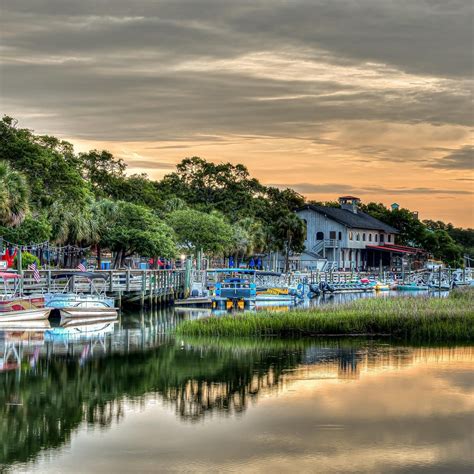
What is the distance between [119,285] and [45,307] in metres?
13.1

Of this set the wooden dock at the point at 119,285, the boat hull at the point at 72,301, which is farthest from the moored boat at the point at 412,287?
the boat hull at the point at 72,301

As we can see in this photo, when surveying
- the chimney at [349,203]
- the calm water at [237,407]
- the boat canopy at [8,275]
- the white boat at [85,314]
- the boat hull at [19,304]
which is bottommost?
the calm water at [237,407]

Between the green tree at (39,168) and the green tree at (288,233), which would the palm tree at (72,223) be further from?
the green tree at (288,233)

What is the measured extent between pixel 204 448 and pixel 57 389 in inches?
354

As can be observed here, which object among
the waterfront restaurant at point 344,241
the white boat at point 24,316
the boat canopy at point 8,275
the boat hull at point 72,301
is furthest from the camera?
the waterfront restaurant at point 344,241

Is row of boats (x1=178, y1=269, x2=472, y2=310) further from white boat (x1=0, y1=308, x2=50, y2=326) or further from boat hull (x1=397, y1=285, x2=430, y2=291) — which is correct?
white boat (x1=0, y1=308, x2=50, y2=326)

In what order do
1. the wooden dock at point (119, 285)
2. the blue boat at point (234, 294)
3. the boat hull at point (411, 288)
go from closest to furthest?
the wooden dock at point (119, 285) < the blue boat at point (234, 294) < the boat hull at point (411, 288)

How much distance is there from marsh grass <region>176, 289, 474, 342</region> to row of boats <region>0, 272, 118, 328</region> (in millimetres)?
8740

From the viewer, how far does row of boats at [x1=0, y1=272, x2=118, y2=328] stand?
45.0 meters

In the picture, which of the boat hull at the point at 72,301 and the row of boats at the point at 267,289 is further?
the row of boats at the point at 267,289

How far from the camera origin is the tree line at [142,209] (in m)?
63.3

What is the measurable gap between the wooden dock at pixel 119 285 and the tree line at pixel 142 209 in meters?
4.32

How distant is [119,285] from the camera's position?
6047cm

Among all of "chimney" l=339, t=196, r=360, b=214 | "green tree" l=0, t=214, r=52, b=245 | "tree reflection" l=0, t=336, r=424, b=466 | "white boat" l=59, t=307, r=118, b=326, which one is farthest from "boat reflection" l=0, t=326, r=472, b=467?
"chimney" l=339, t=196, r=360, b=214
